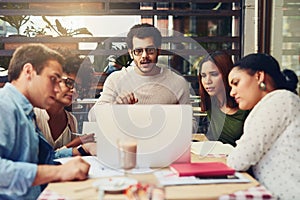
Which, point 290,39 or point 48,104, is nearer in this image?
point 48,104

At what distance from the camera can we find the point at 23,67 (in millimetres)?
1610

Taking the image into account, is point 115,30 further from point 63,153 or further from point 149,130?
point 149,130

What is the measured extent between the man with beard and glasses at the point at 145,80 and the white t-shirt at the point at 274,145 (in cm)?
103

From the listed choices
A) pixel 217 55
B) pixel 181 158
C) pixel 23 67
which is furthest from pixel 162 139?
pixel 217 55

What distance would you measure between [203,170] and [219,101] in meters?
1.00

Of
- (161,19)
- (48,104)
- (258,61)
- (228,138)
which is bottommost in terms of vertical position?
(228,138)

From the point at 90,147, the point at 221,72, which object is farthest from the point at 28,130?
the point at 221,72

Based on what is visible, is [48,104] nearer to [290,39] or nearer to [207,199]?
[207,199]

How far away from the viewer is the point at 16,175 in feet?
4.57

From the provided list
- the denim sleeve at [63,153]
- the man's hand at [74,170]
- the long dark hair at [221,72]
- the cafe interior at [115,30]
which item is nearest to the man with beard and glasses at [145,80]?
the long dark hair at [221,72]

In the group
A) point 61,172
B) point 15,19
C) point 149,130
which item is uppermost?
point 15,19

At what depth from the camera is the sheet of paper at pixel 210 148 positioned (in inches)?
78.1

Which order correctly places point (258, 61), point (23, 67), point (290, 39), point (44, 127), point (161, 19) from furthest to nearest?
point (161, 19)
point (290, 39)
point (44, 127)
point (258, 61)
point (23, 67)

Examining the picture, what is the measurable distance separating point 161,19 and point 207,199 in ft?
7.41
